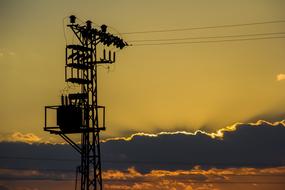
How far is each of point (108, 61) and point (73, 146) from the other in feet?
25.7

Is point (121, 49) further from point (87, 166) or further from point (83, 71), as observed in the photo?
point (87, 166)

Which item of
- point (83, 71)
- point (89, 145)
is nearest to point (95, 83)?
point (83, 71)

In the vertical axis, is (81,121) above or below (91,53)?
below

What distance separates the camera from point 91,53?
5806 centimetres

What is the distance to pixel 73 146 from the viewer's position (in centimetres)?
5869

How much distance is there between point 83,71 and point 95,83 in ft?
4.88

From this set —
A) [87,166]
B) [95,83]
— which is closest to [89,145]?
[87,166]

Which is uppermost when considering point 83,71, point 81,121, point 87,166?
point 83,71

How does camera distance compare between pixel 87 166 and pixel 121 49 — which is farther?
pixel 121 49

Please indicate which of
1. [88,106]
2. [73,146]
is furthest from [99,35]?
[73,146]

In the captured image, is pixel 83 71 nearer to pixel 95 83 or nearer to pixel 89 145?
pixel 95 83

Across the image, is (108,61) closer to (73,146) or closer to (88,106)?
(88,106)

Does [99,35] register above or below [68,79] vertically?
above

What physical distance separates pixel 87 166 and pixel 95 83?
7080 mm
